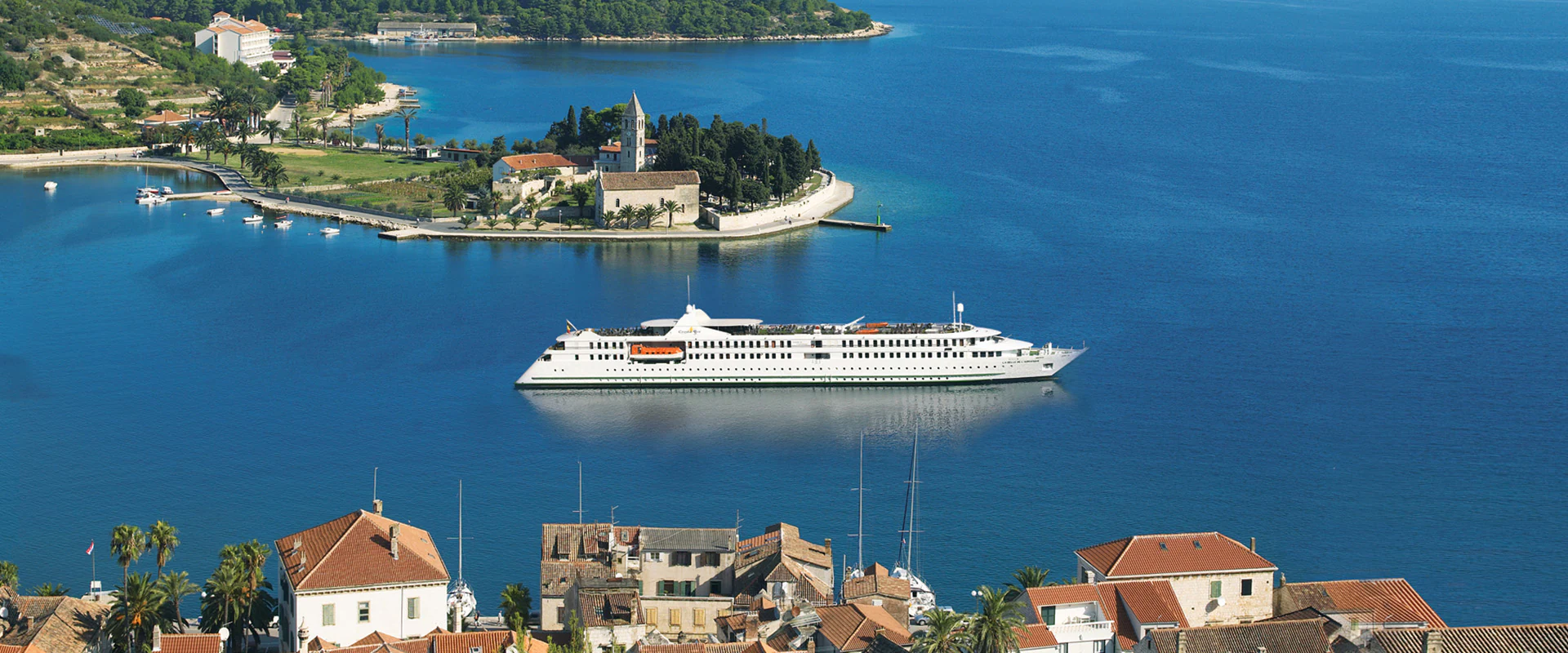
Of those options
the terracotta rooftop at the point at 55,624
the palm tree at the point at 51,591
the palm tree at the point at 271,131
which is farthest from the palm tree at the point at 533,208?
the terracotta rooftop at the point at 55,624

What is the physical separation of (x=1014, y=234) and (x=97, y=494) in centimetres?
6937

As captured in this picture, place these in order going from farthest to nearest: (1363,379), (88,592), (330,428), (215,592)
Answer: (1363,379) → (330,428) → (88,592) → (215,592)

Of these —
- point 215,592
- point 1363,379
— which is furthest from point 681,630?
point 1363,379

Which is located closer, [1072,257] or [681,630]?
[681,630]

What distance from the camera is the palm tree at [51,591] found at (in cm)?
5925

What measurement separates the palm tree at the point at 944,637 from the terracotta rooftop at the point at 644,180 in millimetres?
86733

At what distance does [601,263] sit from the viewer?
12106 centimetres

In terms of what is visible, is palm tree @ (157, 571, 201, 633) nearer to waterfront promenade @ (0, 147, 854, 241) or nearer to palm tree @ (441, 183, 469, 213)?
waterfront promenade @ (0, 147, 854, 241)

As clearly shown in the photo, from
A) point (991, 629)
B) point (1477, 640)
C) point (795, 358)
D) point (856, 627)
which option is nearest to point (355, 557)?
point (856, 627)

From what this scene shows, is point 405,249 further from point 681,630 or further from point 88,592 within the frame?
point 681,630

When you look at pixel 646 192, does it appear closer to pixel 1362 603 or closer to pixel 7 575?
pixel 7 575

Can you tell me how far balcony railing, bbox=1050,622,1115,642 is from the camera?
168 feet

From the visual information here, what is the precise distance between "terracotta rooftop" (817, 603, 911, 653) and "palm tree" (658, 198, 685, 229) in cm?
8164

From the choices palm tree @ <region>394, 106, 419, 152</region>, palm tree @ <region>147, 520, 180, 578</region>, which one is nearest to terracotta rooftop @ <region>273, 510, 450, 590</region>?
palm tree @ <region>147, 520, 180, 578</region>
